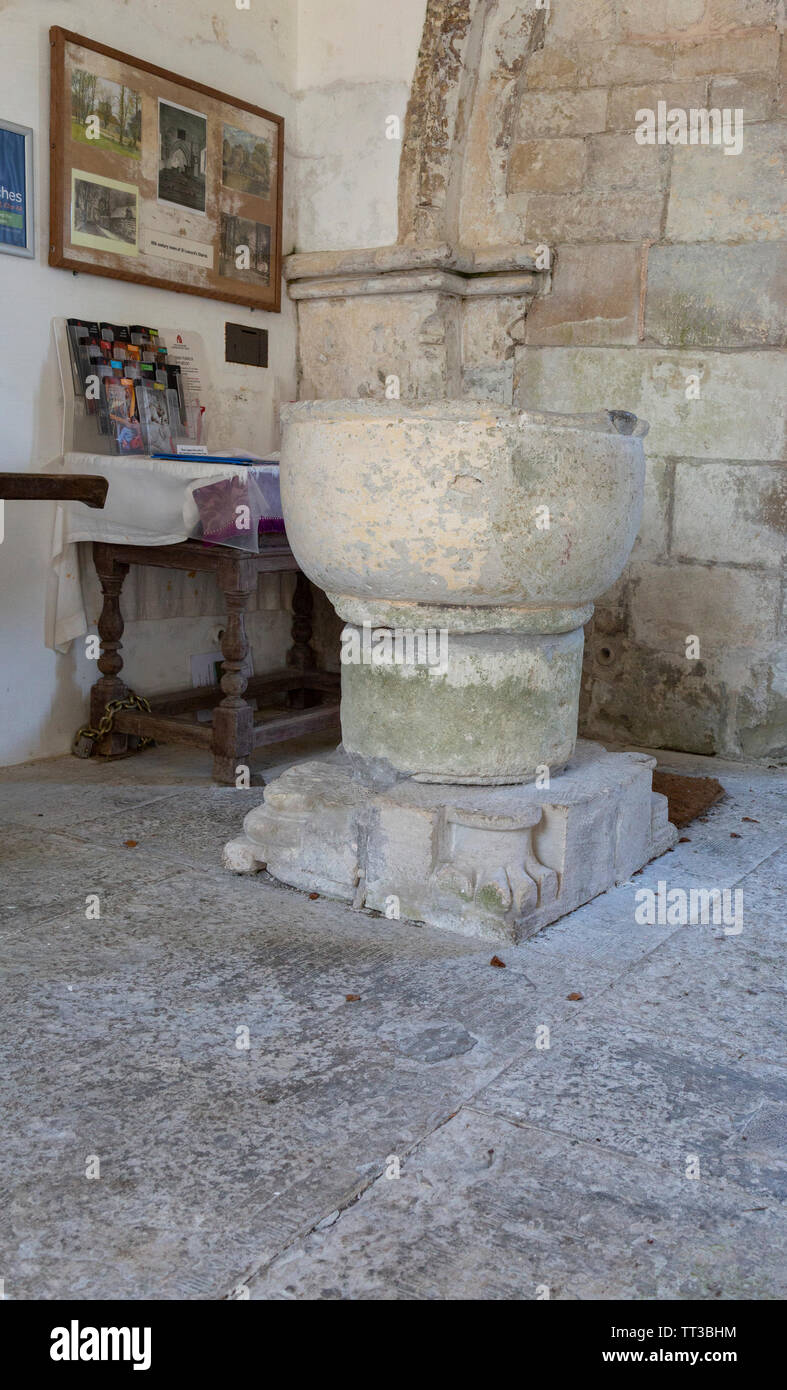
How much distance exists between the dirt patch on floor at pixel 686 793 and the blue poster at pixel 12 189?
2.77 m

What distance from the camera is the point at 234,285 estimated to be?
15.3 ft

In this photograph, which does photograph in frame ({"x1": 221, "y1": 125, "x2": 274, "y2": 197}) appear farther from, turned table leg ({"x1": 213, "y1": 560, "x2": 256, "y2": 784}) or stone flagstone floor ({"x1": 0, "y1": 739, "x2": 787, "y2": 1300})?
stone flagstone floor ({"x1": 0, "y1": 739, "x2": 787, "y2": 1300})

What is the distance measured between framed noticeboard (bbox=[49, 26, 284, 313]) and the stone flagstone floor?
7.35 feet

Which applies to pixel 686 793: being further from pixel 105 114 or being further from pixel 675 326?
pixel 105 114

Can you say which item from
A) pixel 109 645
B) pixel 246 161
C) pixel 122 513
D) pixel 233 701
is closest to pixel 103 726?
pixel 109 645

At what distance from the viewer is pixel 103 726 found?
4.14 metres

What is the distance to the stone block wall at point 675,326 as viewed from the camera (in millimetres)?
4180

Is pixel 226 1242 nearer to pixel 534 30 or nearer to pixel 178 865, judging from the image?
pixel 178 865

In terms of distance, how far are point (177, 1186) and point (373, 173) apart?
4.25 meters

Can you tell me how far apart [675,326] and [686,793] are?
1767 mm

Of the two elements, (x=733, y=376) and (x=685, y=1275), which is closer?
(x=685, y=1275)

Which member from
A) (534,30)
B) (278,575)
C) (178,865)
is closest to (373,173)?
(534,30)

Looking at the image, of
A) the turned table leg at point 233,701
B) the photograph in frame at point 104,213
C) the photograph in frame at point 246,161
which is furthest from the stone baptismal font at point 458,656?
the photograph in frame at point 246,161
